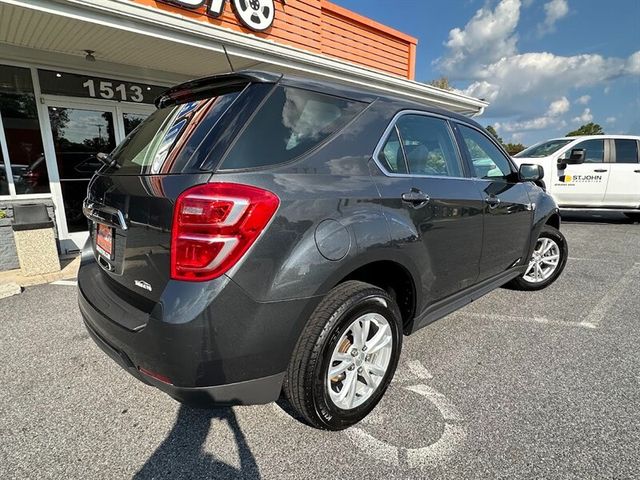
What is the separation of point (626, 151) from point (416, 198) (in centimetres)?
912

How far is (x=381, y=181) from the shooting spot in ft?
6.58

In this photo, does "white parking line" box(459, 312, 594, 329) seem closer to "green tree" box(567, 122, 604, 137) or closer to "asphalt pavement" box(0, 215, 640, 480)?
"asphalt pavement" box(0, 215, 640, 480)

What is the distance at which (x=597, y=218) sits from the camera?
982 cm

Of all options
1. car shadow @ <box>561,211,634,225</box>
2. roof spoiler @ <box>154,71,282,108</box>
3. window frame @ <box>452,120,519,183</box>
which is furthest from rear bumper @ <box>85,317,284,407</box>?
car shadow @ <box>561,211,634,225</box>

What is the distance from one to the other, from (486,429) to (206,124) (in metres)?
2.14

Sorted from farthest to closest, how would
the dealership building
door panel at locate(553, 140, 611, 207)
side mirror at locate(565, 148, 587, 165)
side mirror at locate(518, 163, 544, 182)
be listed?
1. door panel at locate(553, 140, 611, 207)
2. side mirror at locate(565, 148, 587, 165)
3. the dealership building
4. side mirror at locate(518, 163, 544, 182)

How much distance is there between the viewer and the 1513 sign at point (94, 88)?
5320mm

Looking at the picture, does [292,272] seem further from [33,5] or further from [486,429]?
[33,5]

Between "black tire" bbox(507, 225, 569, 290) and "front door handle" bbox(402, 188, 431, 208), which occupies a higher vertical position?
"front door handle" bbox(402, 188, 431, 208)

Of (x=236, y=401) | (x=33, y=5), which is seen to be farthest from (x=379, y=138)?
(x=33, y=5)

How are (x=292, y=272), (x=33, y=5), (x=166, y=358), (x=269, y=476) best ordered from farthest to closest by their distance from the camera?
(x=33, y=5) < (x=269, y=476) < (x=292, y=272) < (x=166, y=358)

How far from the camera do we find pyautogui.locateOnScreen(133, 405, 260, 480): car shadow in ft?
5.59

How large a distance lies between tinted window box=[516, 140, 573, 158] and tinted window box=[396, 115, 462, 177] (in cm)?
708

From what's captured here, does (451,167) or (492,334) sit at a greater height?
(451,167)
